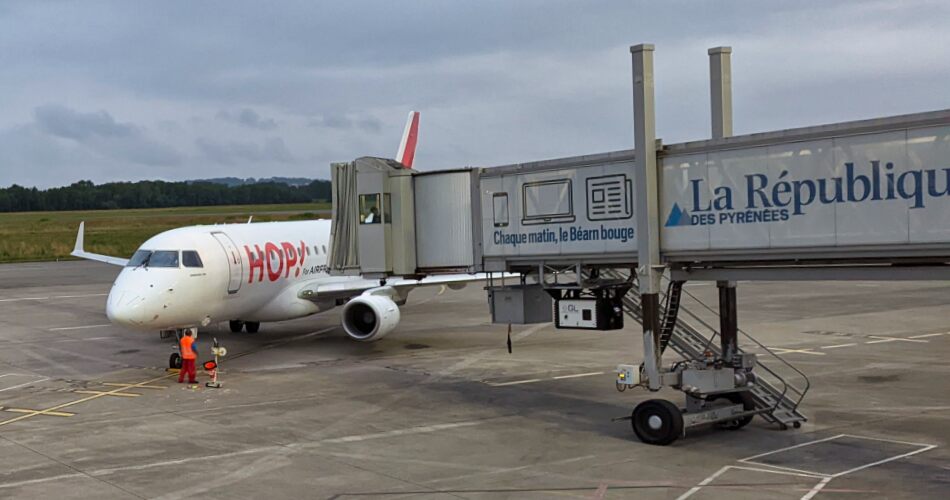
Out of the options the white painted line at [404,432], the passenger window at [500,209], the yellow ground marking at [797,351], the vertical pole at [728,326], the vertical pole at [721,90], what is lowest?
the white painted line at [404,432]

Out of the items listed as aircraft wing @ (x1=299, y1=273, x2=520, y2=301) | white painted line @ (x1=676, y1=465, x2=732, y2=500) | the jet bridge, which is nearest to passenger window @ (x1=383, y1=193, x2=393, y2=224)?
the jet bridge

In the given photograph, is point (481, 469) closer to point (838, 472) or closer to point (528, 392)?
point (838, 472)

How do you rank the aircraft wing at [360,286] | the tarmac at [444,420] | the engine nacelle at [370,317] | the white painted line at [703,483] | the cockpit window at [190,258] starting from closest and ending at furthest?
the white painted line at [703,483], the tarmac at [444,420], the cockpit window at [190,258], the engine nacelle at [370,317], the aircraft wing at [360,286]

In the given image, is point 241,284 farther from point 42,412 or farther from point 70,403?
point 42,412

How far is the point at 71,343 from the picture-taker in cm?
3506

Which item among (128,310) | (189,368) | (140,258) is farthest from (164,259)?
(189,368)

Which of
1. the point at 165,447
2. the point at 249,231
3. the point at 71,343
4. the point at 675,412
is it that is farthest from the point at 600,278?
the point at 71,343

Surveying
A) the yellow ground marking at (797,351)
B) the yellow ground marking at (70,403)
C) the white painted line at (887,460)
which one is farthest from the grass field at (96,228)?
the white painted line at (887,460)

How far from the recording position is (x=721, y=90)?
1984 cm

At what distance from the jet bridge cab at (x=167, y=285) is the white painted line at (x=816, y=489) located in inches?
709

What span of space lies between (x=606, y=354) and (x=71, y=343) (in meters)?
18.7

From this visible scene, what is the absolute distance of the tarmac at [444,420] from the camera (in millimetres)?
15648

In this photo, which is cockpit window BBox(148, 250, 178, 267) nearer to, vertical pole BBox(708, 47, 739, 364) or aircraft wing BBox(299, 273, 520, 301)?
aircraft wing BBox(299, 273, 520, 301)

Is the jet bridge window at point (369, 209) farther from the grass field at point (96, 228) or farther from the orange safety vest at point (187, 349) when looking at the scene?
the grass field at point (96, 228)
